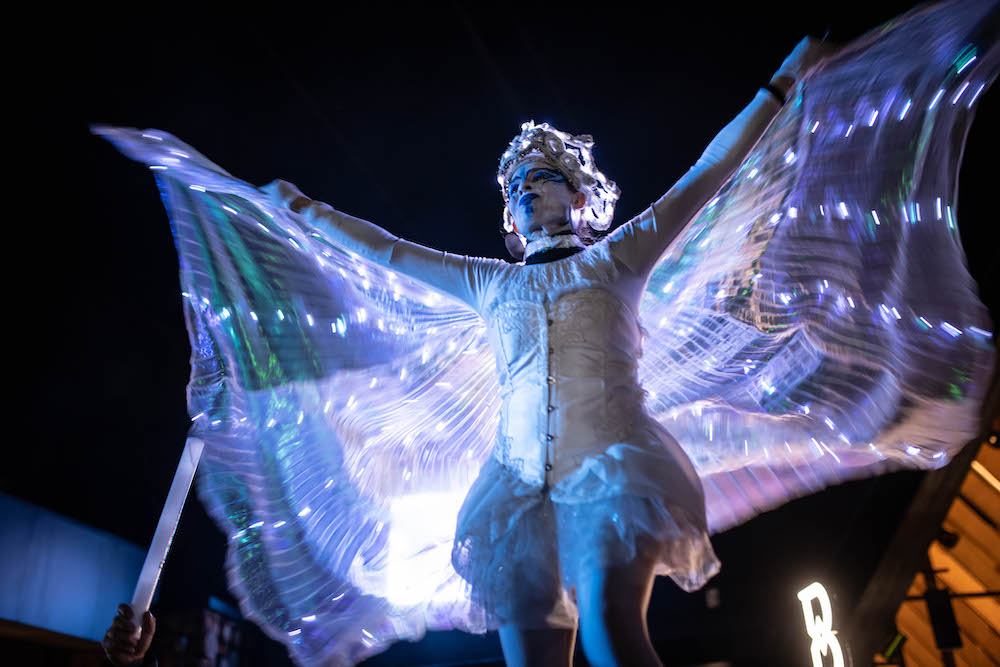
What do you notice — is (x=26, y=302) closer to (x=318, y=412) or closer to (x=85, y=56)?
(x=85, y=56)

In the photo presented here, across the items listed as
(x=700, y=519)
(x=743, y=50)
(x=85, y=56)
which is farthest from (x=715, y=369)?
(x=85, y=56)

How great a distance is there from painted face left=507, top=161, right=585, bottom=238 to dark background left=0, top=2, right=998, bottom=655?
98cm

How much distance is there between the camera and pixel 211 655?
366 cm

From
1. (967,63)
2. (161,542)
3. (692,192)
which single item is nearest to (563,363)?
(692,192)

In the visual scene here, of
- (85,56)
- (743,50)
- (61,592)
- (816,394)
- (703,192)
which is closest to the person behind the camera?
(703,192)

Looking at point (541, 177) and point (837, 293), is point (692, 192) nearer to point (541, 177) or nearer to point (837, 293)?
point (541, 177)

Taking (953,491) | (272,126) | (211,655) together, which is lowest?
(211,655)

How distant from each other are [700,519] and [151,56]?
2245 mm

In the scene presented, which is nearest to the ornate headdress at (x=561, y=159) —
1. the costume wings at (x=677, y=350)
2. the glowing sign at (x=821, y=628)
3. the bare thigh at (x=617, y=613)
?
the costume wings at (x=677, y=350)

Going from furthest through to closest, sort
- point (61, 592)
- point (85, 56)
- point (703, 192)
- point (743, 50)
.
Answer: point (61, 592) < point (743, 50) < point (85, 56) < point (703, 192)

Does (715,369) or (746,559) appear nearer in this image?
(715,369)

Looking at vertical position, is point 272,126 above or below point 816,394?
above

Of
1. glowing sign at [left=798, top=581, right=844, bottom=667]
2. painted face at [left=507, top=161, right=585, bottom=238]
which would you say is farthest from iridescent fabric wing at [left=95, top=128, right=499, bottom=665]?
glowing sign at [left=798, top=581, right=844, bottom=667]

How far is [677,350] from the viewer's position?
2031mm
